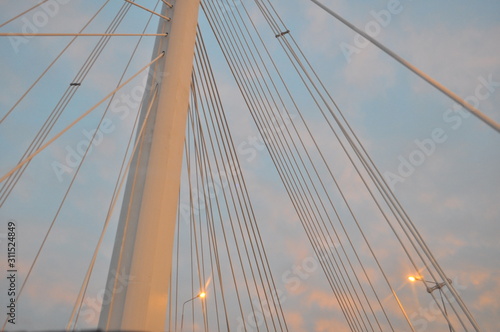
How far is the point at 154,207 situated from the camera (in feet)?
Answer: 9.52

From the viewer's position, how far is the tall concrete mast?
99.7 inches

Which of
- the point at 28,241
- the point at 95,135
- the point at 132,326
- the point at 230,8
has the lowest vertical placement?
the point at 132,326

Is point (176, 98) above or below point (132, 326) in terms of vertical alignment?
above

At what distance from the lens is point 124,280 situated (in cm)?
261

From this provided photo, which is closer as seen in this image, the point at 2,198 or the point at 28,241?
the point at 2,198

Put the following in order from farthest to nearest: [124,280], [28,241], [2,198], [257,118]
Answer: [28,241]
[257,118]
[2,198]
[124,280]

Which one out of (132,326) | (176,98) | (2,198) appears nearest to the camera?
(132,326)

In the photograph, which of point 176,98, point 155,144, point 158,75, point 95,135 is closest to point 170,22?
point 158,75

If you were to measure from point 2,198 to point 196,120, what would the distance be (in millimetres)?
3551

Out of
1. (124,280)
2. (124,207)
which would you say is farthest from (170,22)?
(124,280)

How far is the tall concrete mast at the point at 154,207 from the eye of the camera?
2531 millimetres

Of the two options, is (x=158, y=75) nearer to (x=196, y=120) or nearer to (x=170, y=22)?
(x=170, y=22)

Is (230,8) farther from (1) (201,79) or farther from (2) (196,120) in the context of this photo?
(2) (196,120)

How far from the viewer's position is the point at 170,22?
4.05 meters
